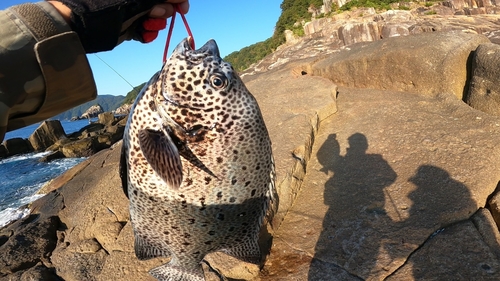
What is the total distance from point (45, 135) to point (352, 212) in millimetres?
37979

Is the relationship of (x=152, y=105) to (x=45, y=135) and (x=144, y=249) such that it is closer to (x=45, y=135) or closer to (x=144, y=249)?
(x=144, y=249)

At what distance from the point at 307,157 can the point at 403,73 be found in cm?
422

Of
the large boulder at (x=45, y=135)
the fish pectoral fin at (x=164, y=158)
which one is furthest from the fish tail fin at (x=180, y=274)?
the large boulder at (x=45, y=135)

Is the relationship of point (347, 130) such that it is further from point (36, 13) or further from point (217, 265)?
point (36, 13)

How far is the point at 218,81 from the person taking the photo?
93.4 inches

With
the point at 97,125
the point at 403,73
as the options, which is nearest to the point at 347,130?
the point at 403,73

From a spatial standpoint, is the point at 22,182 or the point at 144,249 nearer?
the point at 144,249

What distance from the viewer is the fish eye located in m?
2.36

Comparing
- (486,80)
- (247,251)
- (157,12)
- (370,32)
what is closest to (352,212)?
(247,251)

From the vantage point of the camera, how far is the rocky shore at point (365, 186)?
4.55 m

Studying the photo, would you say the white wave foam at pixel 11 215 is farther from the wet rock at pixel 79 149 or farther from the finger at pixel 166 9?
the wet rock at pixel 79 149

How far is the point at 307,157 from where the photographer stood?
6859 millimetres

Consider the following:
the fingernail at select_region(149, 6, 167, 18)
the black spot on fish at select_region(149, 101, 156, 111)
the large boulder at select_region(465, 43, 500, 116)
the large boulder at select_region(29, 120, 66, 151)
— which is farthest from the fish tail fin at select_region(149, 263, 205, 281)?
the large boulder at select_region(29, 120, 66, 151)

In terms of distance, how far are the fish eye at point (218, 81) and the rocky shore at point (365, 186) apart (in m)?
3.24
